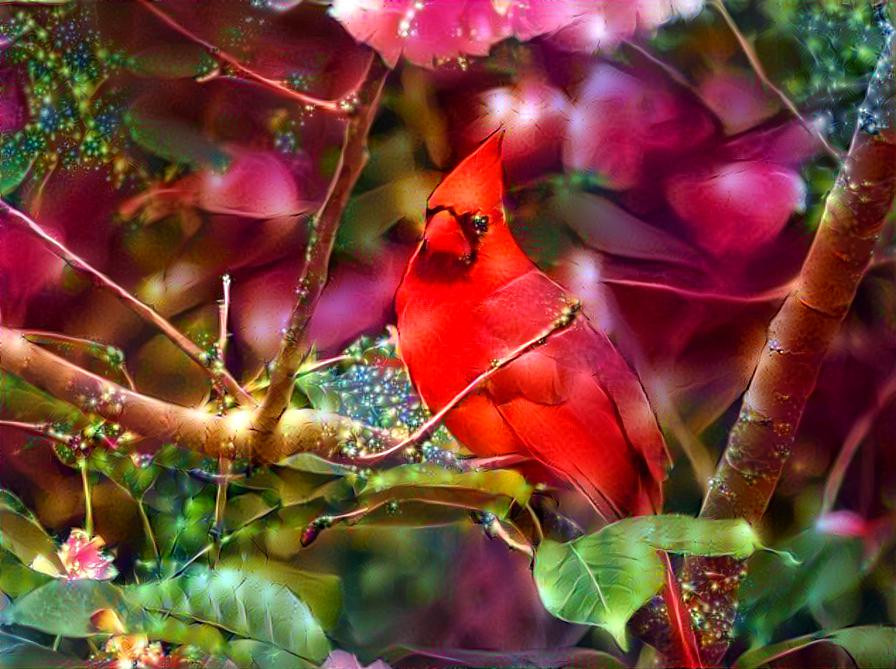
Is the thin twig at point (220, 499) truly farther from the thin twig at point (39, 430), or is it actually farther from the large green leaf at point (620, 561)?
the large green leaf at point (620, 561)

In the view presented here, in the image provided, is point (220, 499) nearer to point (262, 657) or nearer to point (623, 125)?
point (262, 657)

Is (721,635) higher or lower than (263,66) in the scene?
lower

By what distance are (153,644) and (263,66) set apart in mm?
622

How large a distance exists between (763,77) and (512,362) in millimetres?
390

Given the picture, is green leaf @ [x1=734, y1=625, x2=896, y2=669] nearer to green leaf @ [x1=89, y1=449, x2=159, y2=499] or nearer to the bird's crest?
the bird's crest

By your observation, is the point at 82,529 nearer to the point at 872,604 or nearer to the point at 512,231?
the point at 512,231

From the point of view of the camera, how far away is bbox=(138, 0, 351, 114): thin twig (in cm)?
98

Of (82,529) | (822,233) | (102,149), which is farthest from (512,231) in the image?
(82,529)

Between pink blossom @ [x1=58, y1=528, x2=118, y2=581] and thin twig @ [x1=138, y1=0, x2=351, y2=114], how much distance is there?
523 millimetres

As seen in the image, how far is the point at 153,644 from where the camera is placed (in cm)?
99

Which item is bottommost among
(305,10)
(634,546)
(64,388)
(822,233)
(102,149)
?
(634,546)

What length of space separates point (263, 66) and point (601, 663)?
2.36 ft

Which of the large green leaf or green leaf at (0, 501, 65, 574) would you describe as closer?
the large green leaf

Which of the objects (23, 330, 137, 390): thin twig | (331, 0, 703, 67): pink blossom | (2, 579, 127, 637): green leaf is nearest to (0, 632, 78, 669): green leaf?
(2, 579, 127, 637): green leaf
